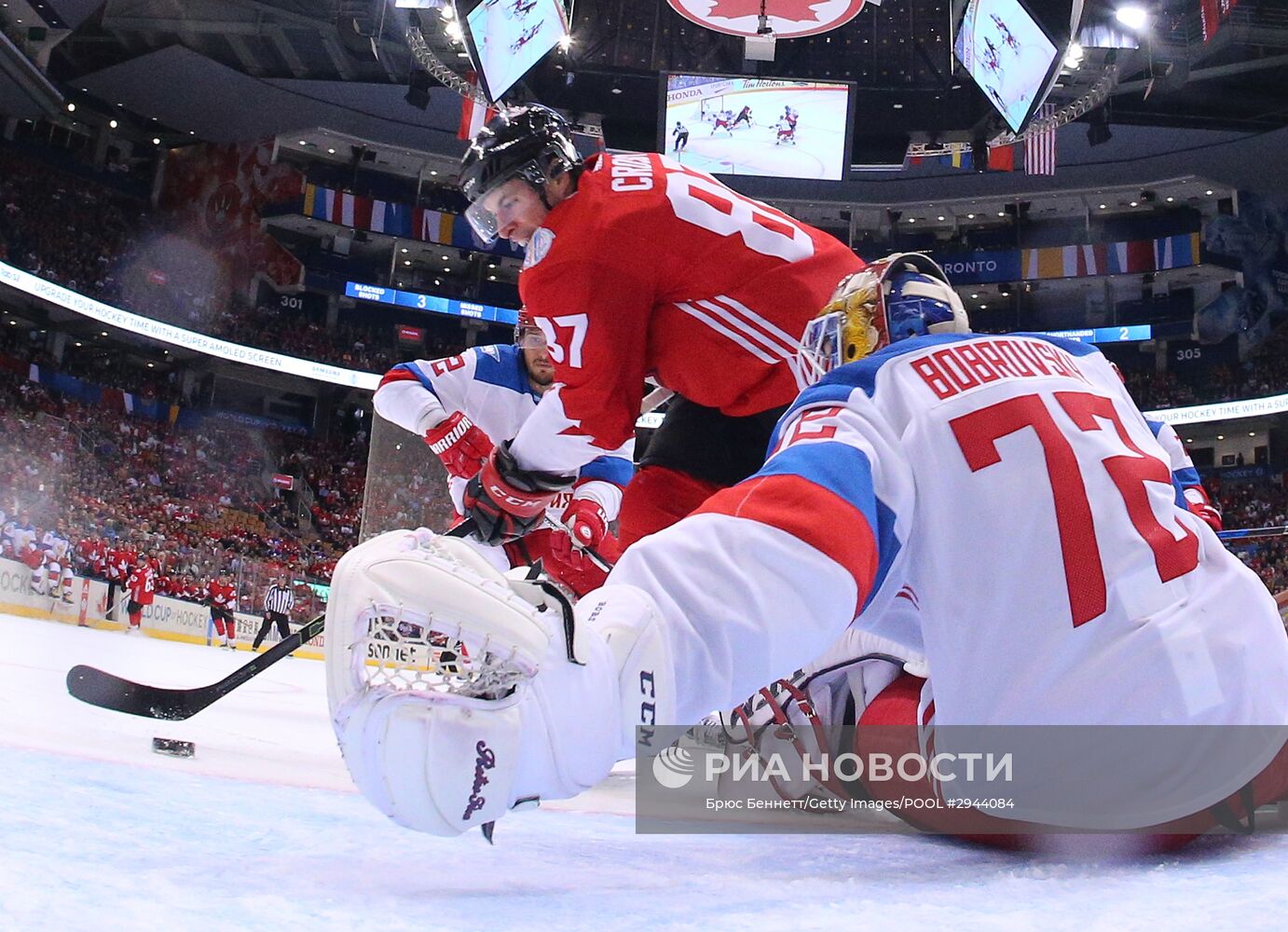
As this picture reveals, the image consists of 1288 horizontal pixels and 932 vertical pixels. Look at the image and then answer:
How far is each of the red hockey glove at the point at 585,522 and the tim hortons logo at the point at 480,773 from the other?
2.14 meters

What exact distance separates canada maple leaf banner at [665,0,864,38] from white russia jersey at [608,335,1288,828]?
1121 cm

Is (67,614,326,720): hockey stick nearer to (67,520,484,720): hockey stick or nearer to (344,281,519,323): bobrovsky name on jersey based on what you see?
(67,520,484,720): hockey stick

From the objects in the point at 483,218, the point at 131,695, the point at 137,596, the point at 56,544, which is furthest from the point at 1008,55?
the point at 56,544

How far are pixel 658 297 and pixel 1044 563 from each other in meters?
1.18

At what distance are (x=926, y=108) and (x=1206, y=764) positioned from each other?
1589 cm

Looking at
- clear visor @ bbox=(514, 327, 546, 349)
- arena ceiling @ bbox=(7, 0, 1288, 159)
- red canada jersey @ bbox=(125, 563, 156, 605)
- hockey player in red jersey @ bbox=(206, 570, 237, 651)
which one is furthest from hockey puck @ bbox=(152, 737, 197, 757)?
arena ceiling @ bbox=(7, 0, 1288, 159)

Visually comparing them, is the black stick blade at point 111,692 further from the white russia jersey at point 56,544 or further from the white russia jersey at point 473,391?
the white russia jersey at point 56,544

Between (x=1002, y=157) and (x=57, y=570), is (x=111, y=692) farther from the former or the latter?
(x=1002, y=157)

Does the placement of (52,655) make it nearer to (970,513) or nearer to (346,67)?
(970,513)

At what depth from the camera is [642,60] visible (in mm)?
15094

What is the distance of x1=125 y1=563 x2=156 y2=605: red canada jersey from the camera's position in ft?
32.6

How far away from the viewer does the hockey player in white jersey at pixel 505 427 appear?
2.86 meters

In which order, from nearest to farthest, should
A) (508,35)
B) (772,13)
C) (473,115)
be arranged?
1. (508,35)
2. (772,13)
3. (473,115)

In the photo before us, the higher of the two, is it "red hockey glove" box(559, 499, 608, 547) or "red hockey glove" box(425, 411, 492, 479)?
"red hockey glove" box(425, 411, 492, 479)
